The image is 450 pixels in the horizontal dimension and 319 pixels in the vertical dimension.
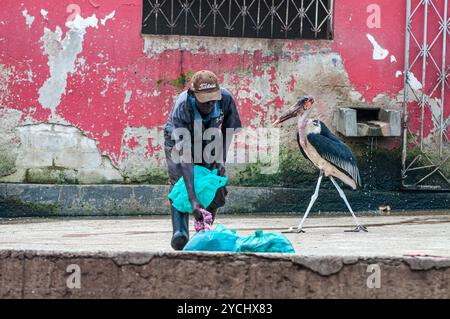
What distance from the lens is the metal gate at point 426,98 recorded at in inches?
544

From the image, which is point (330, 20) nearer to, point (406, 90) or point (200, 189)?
point (406, 90)

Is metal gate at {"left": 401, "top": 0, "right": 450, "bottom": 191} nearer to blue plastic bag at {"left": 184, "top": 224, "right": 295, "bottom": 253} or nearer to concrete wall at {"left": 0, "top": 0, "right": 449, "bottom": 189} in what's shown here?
concrete wall at {"left": 0, "top": 0, "right": 449, "bottom": 189}

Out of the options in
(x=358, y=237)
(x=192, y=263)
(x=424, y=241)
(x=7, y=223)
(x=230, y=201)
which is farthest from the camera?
(x=230, y=201)

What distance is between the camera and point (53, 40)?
1347 centimetres

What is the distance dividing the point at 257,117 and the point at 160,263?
6532 millimetres

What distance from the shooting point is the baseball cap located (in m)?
8.26

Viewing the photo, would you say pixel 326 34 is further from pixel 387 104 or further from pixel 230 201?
pixel 230 201

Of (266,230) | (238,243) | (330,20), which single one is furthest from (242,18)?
(238,243)

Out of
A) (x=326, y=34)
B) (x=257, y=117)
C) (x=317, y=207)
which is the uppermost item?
(x=326, y=34)

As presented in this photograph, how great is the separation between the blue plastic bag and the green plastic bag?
0.63m

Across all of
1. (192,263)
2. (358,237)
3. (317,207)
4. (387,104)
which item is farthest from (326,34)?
(192,263)

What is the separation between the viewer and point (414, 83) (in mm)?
Answer: 13922

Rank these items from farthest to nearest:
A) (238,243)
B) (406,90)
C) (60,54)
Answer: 1. (406,90)
2. (60,54)
3. (238,243)

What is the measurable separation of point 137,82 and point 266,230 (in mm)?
2668
